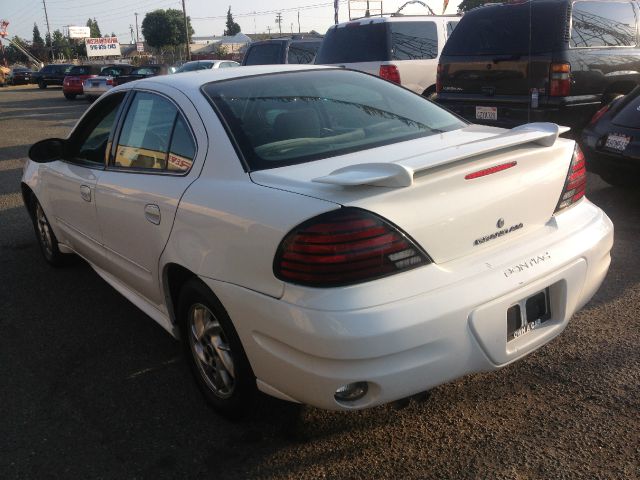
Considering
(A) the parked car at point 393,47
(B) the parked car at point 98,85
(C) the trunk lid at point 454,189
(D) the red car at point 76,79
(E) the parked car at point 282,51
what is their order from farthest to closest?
(D) the red car at point 76,79 → (B) the parked car at point 98,85 → (E) the parked car at point 282,51 → (A) the parked car at point 393,47 → (C) the trunk lid at point 454,189

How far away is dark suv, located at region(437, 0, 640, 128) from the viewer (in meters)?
6.66

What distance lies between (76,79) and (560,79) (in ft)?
77.7

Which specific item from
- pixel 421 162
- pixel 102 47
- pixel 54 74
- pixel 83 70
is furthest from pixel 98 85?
pixel 102 47

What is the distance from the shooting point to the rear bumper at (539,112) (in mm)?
6680

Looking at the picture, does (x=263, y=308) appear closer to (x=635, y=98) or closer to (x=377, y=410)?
(x=377, y=410)

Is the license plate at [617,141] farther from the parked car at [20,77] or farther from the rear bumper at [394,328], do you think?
the parked car at [20,77]

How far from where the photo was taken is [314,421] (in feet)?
9.20

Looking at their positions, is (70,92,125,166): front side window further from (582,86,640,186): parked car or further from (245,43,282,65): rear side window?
(245,43,282,65): rear side window

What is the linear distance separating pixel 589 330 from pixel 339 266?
1981 millimetres

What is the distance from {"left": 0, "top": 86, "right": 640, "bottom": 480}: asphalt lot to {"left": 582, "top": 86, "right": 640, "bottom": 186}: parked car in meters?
1.78

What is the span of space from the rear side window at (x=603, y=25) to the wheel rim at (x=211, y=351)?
5.58m

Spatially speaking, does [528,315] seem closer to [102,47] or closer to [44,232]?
[44,232]

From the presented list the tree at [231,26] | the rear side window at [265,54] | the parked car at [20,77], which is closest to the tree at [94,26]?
the tree at [231,26]

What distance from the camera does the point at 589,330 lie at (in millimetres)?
3471
